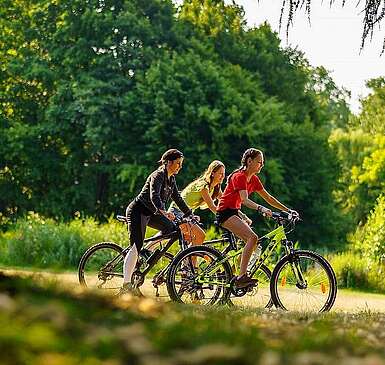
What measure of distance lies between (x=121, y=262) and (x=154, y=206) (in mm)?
974

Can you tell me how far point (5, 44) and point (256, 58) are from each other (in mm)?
10101

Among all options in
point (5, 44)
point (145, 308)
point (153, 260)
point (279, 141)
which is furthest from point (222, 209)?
point (5, 44)

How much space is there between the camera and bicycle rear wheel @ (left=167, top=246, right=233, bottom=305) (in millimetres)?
8867

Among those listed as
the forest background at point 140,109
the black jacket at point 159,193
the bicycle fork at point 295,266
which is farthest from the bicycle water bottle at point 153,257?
the forest background at point 140,109

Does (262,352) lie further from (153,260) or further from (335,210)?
(335,210)

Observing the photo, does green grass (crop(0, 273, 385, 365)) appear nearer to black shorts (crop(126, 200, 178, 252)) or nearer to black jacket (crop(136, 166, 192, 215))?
black jacket (crop(136, 166, 192, 215))

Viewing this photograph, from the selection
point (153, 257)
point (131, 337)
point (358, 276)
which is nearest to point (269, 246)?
point (153, 257)

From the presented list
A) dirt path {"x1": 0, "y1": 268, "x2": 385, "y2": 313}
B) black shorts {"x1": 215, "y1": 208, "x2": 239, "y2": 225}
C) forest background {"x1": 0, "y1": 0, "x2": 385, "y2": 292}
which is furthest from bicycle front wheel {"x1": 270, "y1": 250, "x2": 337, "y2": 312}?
forest background {"x1": 0, "y1": 0, "x2": 385, "y2": 292}

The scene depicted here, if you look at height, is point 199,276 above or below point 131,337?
below

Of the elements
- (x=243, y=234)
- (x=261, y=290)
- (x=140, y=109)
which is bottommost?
(x=261, y=290)

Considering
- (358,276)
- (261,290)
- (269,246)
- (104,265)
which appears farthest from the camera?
(358,276)

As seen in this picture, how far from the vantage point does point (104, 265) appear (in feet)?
31.6

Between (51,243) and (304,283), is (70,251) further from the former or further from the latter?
(304,283)

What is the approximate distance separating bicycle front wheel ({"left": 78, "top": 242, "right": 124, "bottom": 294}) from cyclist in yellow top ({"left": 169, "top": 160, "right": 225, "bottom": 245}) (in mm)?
781
